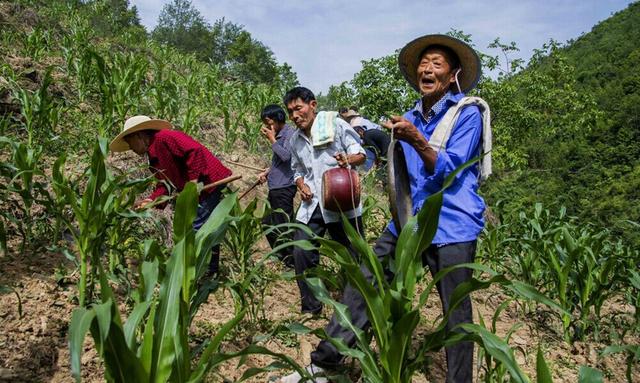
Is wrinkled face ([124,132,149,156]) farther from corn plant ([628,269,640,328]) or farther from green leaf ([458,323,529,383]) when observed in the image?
corn plant ([628,269,640,328])

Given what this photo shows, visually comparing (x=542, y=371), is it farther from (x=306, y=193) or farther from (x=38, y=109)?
(x=38, y=109)

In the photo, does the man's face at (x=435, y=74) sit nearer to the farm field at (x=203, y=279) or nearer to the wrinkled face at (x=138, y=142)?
the farm field at (x=203, y=279)

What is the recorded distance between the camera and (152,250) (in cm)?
181

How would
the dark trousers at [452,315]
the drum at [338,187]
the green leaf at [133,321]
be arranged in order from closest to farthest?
the green leaf at [133,321]
the dark trousers at [452,315]
the drum at [338,187]

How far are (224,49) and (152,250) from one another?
174 feet

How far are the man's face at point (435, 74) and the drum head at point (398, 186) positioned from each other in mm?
280

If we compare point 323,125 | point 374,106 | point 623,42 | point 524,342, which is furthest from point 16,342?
point 623,42

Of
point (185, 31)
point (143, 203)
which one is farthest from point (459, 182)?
point (185, 31)

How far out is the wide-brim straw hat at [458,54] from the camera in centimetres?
225

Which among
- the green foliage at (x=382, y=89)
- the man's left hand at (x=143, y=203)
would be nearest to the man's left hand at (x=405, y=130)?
the man's left hand at (x=143, y=203)

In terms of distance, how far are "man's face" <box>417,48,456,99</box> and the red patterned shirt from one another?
173cm

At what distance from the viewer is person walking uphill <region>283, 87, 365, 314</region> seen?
3.03 meters

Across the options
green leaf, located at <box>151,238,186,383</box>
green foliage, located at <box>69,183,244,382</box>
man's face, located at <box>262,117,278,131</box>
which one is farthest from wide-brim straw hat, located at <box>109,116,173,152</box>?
green leaf, located at <box>151,238,186,383</box>

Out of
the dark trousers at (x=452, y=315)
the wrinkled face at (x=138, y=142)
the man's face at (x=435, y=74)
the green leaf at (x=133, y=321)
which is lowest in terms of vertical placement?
the dark trousers at (x=452, y=315)
